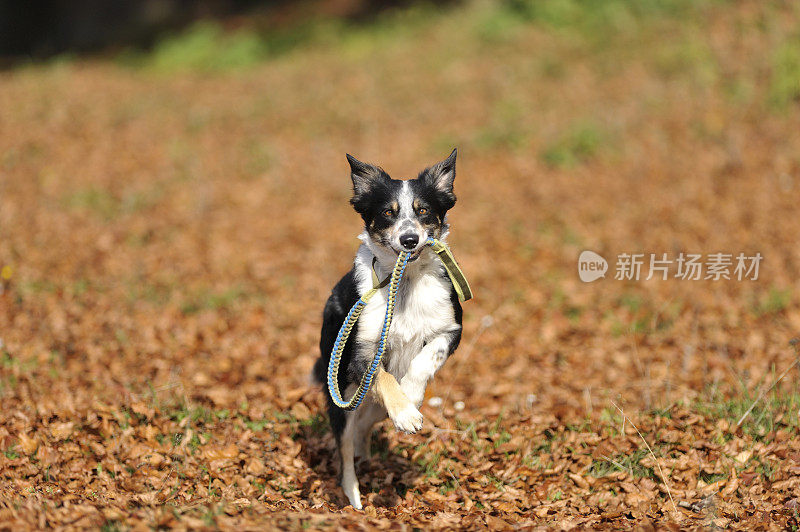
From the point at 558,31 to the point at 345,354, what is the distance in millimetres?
16137

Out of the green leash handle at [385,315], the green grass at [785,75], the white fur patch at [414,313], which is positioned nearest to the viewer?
the green leash handle at [385,315]

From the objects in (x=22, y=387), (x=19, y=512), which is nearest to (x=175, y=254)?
(x=22, y=387)

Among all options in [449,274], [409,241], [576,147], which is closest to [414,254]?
[409,241]

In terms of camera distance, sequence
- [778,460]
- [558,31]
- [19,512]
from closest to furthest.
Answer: [19,512]
[778,460]
[558,31]

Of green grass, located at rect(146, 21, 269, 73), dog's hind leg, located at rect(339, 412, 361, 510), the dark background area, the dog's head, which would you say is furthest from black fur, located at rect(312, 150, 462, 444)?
the dark background area

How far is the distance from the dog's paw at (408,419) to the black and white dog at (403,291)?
3.3 inches

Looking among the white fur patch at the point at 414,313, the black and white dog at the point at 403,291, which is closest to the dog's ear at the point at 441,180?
the black and white dog at the point at 403,291

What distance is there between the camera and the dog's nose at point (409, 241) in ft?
12.9

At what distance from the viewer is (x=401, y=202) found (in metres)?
4.27

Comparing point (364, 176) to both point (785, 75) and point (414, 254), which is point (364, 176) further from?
point (785, 75)

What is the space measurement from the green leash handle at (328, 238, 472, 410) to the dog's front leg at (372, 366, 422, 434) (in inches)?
2.9

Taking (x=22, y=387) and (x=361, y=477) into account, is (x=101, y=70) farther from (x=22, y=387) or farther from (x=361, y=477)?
(x=361, y=477)

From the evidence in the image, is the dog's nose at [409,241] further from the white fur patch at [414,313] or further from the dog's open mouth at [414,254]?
the white fur patch at [414,313]

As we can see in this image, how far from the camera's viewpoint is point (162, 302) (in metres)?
8.96
